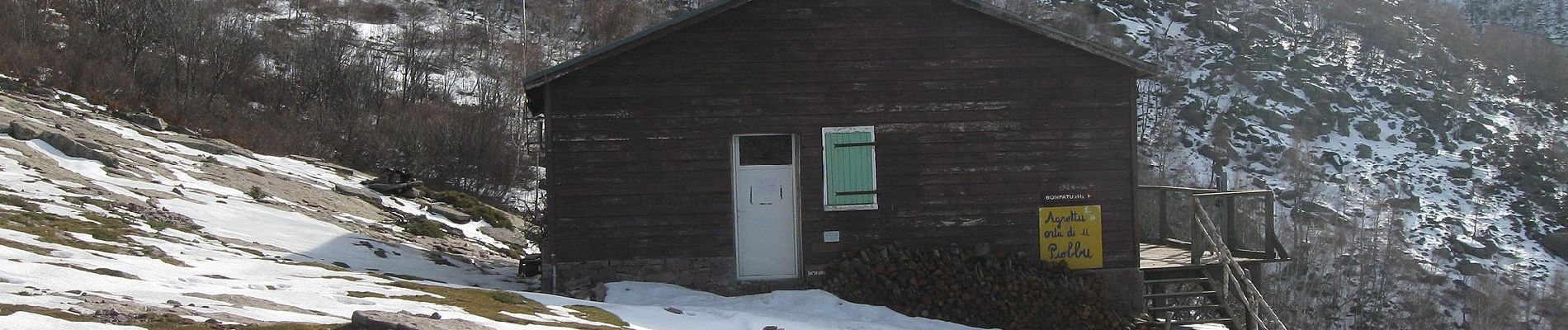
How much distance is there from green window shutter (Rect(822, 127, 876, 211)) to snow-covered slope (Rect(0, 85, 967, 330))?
3.78 ft

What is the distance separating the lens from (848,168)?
1311 cm

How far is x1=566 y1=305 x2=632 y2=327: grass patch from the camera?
33.0ft

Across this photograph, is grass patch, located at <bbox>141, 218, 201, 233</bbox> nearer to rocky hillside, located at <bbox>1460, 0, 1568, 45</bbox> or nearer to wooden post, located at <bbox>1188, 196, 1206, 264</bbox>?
wooden post, located at <bbox>1188, 196, 1206, 264</bbox>

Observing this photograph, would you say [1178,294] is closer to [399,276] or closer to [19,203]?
[399,276]

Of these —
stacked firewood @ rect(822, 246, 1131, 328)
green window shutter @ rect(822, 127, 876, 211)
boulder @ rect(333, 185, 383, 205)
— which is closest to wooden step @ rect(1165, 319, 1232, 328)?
stacked firewood @ rect(822, 246, 1131, 328)

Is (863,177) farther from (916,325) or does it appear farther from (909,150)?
(916,325)

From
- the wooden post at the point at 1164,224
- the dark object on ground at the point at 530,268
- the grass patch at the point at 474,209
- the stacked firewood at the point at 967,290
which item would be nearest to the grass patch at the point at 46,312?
the dark object on ground at the point at 530,268

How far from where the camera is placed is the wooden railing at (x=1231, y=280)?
13.2m

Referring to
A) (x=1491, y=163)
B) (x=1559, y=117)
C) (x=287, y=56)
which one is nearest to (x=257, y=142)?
(x=287, y=56)

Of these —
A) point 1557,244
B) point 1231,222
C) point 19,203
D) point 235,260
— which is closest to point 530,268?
point 235,260

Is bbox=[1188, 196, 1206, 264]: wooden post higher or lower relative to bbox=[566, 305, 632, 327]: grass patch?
higher

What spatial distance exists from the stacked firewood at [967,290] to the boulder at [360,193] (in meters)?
10.6

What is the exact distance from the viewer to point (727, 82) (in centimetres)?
1293

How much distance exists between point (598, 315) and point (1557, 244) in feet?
154
